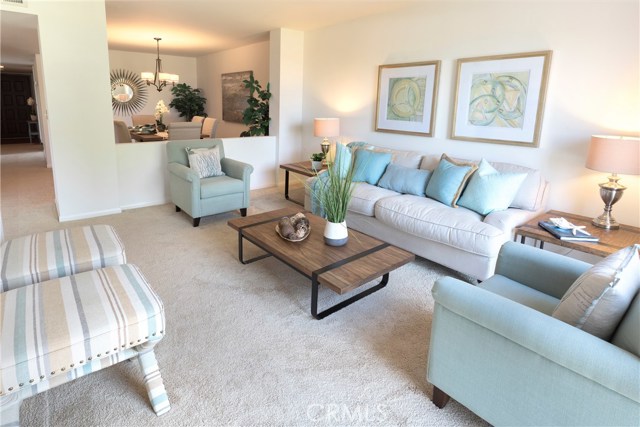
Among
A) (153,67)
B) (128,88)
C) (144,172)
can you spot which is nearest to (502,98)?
(144,172)

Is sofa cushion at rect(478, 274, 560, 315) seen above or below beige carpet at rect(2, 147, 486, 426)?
above

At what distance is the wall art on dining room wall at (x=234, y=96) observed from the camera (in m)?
6.95

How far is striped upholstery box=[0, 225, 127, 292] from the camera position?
72.0 inches

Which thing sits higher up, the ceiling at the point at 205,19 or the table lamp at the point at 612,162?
the ceiling at the point at 205,19

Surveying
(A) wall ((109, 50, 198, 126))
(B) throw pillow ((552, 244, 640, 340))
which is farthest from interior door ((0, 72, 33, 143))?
(B) throw pillow ((552, 244, 640, 340))

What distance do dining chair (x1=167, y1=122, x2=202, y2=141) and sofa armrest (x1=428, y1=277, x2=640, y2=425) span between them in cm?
446

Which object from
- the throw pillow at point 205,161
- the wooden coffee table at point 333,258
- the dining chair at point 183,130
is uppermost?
the dining chair at point 183,130

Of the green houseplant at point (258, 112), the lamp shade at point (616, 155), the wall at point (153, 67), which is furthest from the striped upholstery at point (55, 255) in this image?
the wall at point (153, 67)

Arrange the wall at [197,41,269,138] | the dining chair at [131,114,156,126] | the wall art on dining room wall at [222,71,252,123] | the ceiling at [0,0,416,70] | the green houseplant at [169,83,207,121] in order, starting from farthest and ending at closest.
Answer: the green houseplant at [169,83,207,121] < the dining chair at [131,114,156,126] < the wall art on dining room wall at [222,71,252,123] < the wall at [197,41,269,138] < the ceiling at [0,0,416,70]

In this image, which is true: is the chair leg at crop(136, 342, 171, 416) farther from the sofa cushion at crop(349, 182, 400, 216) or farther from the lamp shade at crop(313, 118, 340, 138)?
the lamp shade at crop(313, 118, 340, 138)

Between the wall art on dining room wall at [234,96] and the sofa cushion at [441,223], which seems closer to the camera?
the sofa cushion at [441,223]

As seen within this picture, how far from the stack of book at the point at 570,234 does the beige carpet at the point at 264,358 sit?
922mm

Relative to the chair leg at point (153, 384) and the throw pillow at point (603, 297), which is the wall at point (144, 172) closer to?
the chair leg at point (153, 384)

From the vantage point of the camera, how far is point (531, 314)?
4.30 ft
